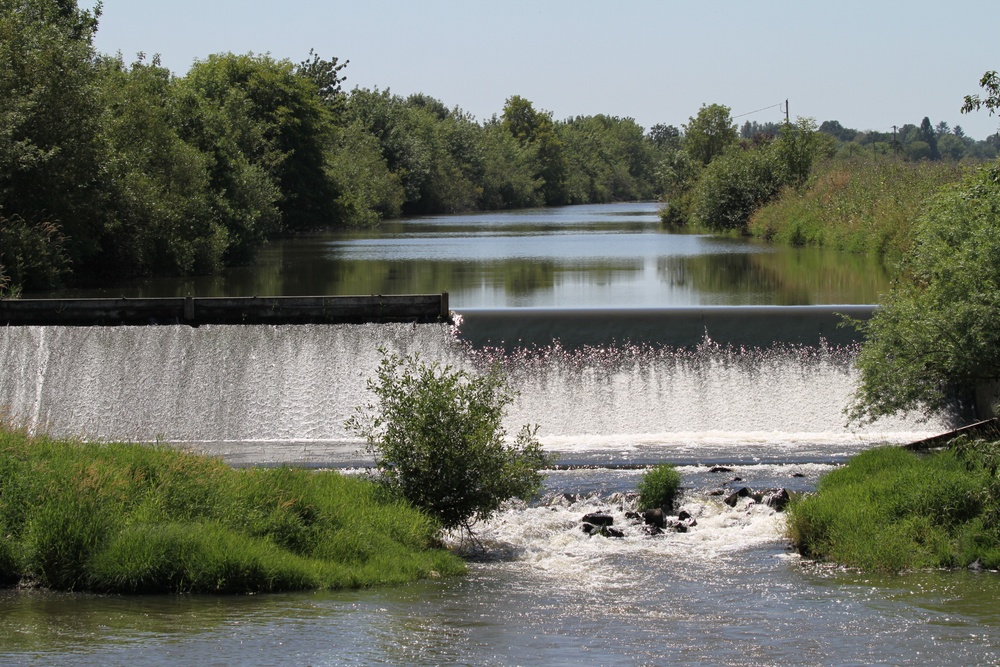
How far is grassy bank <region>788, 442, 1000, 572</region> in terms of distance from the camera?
1074cm

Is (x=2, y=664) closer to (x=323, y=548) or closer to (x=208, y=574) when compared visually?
(x=208, y=574)

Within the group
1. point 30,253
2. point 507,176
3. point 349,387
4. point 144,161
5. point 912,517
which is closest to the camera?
point 912,517

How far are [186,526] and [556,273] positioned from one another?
75.4 feet

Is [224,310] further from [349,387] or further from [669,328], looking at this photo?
[669,328]

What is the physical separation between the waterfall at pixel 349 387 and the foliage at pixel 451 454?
16.1ft

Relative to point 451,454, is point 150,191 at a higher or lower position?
higher

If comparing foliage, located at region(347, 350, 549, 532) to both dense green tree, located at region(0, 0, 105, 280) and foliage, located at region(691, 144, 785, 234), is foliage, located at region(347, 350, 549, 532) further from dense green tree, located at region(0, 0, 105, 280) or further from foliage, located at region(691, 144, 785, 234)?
foliage, located at region(691, 144, 785, 234)

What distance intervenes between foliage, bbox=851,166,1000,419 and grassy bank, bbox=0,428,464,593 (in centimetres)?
560

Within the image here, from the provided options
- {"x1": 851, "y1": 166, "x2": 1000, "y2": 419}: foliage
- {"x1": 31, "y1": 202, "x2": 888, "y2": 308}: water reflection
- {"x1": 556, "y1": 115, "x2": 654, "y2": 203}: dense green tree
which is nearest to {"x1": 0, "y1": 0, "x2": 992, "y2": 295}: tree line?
{"x1": 31, "y1": 202, "x2": 888, "y2": 308}: water reflection

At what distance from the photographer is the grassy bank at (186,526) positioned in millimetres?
9508

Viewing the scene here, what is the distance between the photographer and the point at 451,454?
1139cm

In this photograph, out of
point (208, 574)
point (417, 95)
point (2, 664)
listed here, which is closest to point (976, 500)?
point (208, 574)

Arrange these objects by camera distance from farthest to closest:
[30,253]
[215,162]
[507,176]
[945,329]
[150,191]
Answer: [507,176], [215,162], [150,191], [30,253], [945,329]

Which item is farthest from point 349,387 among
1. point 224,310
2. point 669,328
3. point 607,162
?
point 607,162
